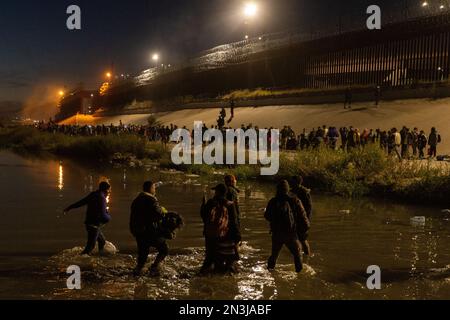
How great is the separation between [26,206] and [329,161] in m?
11.4

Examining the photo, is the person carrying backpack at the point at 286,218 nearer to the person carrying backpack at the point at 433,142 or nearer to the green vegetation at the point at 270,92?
the person carrying backpack at the point at 433,142

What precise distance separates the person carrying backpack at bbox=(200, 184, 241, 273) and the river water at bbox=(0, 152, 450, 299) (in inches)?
22.7

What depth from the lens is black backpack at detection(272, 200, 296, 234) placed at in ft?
31.0

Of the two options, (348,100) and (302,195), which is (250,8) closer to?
(348,100)

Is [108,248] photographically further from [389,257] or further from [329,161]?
[329,161]

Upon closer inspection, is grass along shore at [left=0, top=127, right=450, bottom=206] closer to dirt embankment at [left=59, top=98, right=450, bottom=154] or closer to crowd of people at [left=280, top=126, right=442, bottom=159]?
crowd of people at [left=280, top=126, right=442, bottom=159]

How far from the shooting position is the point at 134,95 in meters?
86.1

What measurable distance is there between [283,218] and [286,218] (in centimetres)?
5

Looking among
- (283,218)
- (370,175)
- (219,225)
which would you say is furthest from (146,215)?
(370,175)

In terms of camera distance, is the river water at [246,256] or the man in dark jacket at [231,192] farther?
the man in dark jacket at [231,192]

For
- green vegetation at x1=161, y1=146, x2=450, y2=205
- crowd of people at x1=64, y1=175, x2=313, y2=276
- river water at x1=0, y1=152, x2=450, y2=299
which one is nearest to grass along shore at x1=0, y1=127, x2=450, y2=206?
green vegetation at x1=161, y1=146, x2=450, y2=205

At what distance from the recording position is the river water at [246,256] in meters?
9.34

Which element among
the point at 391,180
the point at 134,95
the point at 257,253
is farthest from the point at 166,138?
the point at 134,95

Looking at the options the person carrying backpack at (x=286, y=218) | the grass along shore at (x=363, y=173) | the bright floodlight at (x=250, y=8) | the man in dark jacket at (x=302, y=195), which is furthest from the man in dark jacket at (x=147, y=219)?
the bright floodlight at (x=250, y=8)
